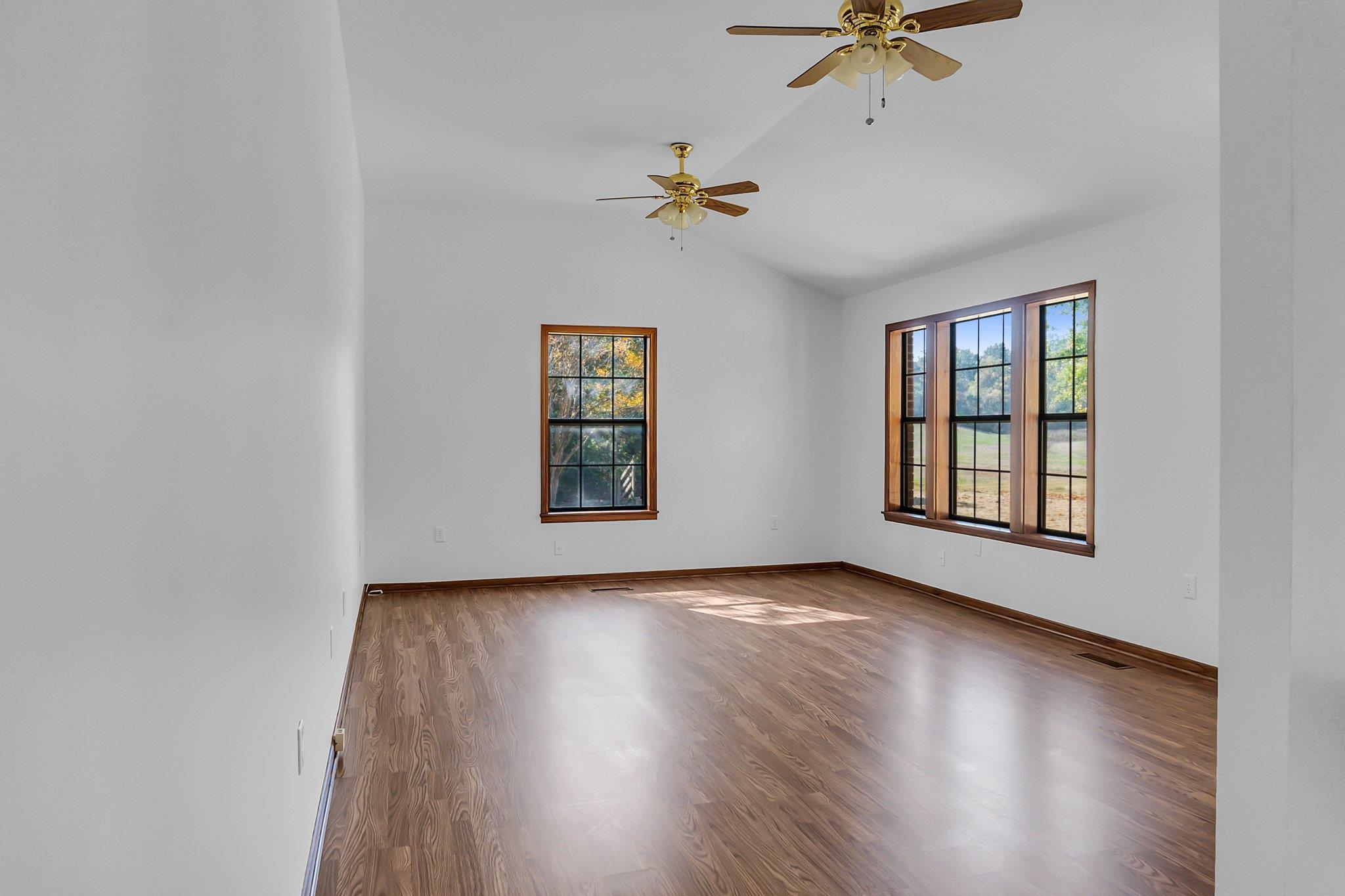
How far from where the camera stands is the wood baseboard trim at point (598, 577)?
673 centimetres

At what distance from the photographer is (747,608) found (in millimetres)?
6176

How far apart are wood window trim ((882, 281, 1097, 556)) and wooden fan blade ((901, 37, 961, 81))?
2628mm

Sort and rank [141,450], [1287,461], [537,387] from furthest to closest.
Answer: [537,387], [1287,461], [141,450]

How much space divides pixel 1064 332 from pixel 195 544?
18.2 ft

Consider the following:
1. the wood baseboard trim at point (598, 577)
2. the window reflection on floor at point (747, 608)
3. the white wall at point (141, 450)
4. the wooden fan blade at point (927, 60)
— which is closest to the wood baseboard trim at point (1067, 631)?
the wood baseboard trim at point (598, 577)

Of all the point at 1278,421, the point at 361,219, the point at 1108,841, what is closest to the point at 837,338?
the point at 361,219

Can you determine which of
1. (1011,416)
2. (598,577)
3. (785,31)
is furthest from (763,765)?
(598,577)

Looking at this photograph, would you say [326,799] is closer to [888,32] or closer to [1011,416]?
[888,32]

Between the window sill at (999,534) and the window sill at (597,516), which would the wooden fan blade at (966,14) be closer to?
the window sill at (999,534)

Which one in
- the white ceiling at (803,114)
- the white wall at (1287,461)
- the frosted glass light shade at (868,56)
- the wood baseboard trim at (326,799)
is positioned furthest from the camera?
the white ceiling at (803,114)

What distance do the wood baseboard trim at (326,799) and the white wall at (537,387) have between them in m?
2.30

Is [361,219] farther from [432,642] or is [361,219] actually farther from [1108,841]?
[1108,841]

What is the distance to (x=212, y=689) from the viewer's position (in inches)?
44.2

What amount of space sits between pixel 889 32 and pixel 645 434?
482 cm
